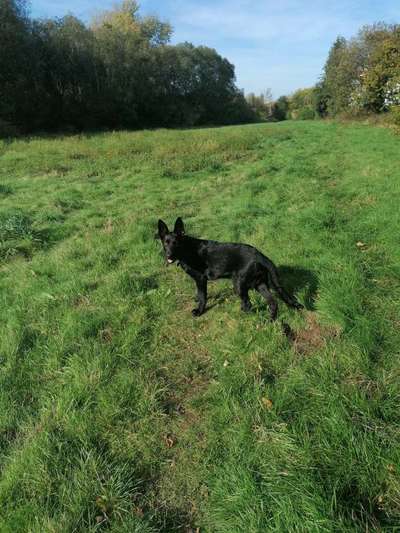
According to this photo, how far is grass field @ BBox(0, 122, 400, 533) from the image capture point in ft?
6.94

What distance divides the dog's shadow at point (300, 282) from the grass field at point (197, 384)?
25 millimetres

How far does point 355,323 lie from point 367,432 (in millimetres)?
1473

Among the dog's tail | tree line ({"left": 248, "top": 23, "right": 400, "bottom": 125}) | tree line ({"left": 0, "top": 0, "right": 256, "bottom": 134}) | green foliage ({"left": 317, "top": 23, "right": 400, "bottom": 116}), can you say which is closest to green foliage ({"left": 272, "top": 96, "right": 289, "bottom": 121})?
tree line ({"left": 248, "top": 23, "right": 400, "bottom": 125})

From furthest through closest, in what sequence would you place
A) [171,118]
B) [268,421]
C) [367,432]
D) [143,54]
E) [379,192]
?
[171,118] → [143,54] → [379,192] → [268,421] → [367,432]

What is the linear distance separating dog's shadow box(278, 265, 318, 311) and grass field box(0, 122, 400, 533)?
25 mm

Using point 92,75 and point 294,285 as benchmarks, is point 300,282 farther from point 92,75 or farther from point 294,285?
point 92,75

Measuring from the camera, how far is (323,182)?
10266mm

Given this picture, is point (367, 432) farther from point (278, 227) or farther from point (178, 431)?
point (278, 227)

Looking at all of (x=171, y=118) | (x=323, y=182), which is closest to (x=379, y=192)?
(x=323, y=182)

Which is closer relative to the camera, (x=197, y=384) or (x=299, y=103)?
(x=197, y=384)

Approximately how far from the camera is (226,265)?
430cm

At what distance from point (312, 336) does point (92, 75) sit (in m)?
40.4

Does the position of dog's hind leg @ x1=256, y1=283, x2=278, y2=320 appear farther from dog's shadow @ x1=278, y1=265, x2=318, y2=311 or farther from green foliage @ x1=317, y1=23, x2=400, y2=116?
green foliage @ x1=317, y1=23, x2=400, y2=116

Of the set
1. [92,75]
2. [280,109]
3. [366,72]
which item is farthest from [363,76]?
[280,109]
